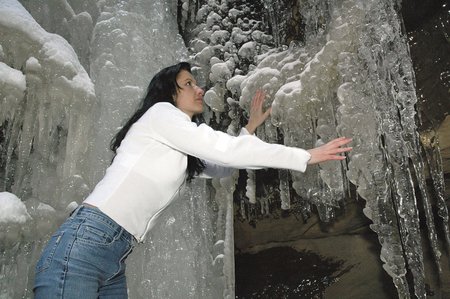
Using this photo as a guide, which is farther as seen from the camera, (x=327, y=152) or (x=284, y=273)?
(x=284, y=273)

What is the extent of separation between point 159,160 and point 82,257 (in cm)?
36

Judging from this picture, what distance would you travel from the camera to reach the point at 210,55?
3.82m

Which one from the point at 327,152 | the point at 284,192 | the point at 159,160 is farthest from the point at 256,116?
the point at 284,192

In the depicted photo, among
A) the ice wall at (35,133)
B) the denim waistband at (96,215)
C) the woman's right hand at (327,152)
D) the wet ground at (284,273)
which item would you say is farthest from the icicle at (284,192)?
the wet ground at (284,273)

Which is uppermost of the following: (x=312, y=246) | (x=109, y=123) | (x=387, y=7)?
(x=387, y=7)

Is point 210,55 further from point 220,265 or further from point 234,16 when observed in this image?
point 220,265

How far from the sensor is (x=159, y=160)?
1.26m

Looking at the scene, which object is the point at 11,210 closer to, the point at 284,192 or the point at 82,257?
the point at 82,257

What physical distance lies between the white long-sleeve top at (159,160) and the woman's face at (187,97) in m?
0.29

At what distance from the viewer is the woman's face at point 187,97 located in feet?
5.24

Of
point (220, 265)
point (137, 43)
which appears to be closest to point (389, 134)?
point (220, 265)

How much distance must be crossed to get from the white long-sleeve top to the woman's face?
29cm

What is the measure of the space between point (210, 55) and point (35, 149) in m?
1.80

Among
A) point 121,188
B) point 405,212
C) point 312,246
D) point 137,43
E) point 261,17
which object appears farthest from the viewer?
point 312,246
